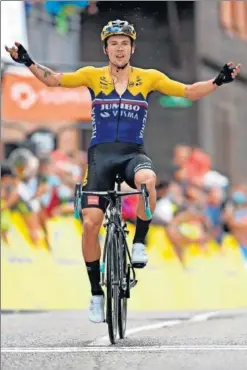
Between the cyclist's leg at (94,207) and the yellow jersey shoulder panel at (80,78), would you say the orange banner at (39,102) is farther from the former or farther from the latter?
the yellow jersey shoulder panel at (80,78)

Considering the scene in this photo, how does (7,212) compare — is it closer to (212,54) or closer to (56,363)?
(212,54)

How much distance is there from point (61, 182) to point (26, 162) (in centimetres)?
77

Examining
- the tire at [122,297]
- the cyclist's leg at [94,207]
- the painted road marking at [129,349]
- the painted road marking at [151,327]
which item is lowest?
the painted road marking at [151,327]

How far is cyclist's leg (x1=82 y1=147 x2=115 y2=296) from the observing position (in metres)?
8.47

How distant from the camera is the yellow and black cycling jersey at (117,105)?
8258 mm

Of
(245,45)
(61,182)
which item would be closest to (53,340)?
(61,182)

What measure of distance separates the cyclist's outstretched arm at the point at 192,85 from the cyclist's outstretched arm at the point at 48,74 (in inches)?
15.9

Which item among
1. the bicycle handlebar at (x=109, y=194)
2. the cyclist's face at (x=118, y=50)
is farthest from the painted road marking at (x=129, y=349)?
the cyclist's face at (x=118, y=50)

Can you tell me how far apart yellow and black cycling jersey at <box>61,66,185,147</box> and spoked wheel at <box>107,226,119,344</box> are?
1.04 meters

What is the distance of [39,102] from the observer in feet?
56.4

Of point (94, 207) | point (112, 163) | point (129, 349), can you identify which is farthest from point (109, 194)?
point (129, 349)

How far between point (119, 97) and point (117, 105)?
0.17ft

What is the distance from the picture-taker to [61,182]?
1658 cm

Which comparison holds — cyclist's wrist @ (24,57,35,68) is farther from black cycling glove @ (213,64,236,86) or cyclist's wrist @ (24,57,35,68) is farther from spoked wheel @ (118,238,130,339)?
spoked wheel @ (118,238,130,339)
